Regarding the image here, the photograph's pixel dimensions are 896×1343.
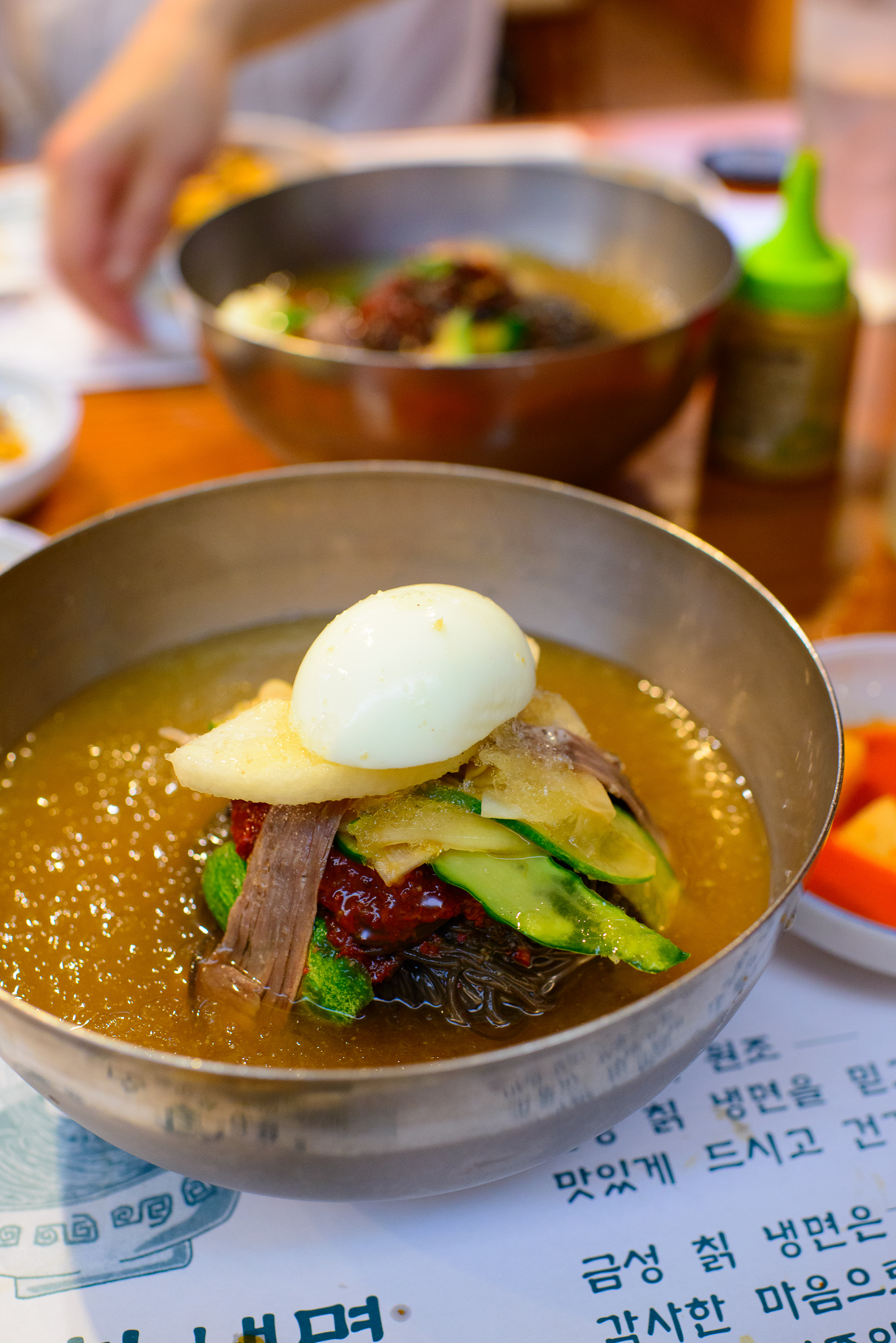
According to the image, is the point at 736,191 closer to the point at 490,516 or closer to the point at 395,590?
the point at 490,516

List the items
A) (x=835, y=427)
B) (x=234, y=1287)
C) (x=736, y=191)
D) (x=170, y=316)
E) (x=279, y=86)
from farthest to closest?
(x=279, y=86) < (x=736, y=191) < (x=170, y=316) < (x=835, y=427) < (x=234, y=1287)

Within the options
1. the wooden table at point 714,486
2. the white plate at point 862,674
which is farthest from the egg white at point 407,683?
the wooden table at point 714,486

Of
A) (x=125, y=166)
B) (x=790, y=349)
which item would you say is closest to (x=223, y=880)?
(x=790, y=349)

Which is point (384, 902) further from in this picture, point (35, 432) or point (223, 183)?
point (223, 183)

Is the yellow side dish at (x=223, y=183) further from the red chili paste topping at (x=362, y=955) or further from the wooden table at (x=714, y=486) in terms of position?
the red chili paste topping at (x=362, y=955)

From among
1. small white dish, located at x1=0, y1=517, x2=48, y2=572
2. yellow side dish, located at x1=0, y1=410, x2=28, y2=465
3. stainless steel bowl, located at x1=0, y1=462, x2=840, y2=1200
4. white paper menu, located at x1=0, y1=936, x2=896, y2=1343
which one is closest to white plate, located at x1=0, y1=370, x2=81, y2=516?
yellow side dish, located at x1=0, y1=410, x2=28, y2=465

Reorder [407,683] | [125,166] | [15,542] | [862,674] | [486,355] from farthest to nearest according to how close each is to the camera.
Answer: [125,166]
[486,355]
[15,542]
[862,674]
[407,683]

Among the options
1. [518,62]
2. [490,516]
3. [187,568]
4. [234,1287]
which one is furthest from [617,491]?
[518,62]

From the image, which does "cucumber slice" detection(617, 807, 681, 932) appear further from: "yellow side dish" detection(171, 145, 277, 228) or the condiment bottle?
"yellow side dish" detection(171, 145, 277, 228)
